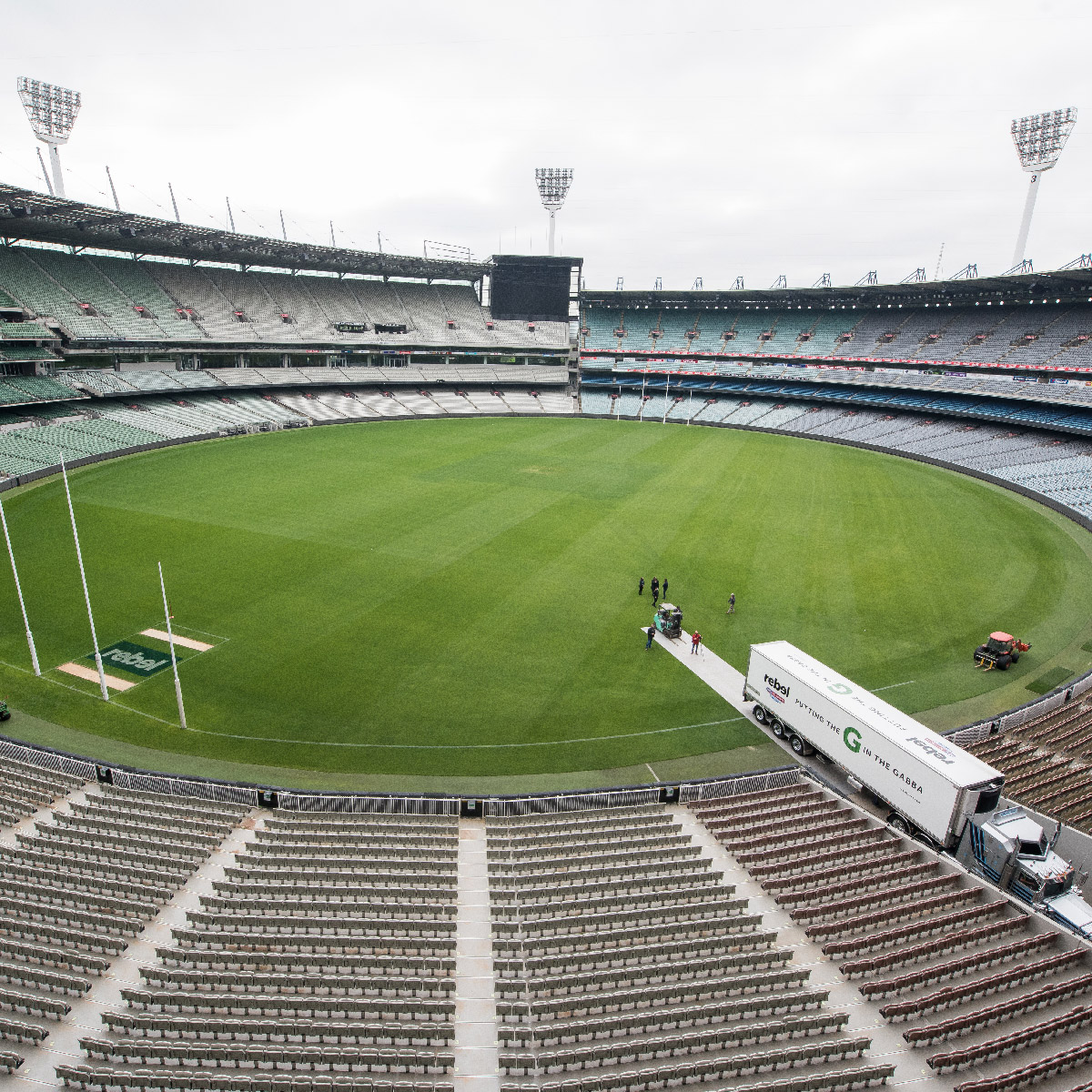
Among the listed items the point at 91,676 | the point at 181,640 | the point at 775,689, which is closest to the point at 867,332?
the point at 775,689

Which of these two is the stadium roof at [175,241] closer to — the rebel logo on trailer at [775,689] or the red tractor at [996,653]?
the rebel logo on trailer at [775,689]

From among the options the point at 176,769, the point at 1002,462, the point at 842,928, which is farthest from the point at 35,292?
the point at 1002,462

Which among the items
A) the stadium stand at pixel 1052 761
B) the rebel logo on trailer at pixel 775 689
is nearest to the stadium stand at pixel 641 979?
the rebel logo on trailer at pixel 775 689

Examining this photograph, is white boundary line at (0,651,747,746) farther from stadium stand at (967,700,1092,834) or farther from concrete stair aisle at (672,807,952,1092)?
stadium stand at (967,700,1092,834)

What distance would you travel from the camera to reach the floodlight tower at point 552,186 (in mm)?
90750

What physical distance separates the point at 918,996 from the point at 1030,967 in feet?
6.15

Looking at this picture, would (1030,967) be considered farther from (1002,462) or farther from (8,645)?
(1002,462)

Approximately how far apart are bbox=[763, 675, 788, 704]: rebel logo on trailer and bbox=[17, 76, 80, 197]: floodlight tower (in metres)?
78.0

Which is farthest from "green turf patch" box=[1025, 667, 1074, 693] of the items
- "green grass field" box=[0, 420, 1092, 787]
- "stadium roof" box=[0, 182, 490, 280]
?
"stadium roof" box=[0, 182, 490, 280]

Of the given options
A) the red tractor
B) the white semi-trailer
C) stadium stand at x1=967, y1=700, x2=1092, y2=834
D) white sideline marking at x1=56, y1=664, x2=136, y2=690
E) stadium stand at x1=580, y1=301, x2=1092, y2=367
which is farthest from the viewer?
stadium stand at x1=580, y1=301, x2=1092, y2=367

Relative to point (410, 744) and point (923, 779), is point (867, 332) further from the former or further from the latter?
point (410, 744)

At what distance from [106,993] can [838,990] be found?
11.3 metres

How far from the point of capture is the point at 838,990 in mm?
10266

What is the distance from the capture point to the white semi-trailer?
12.7 m
